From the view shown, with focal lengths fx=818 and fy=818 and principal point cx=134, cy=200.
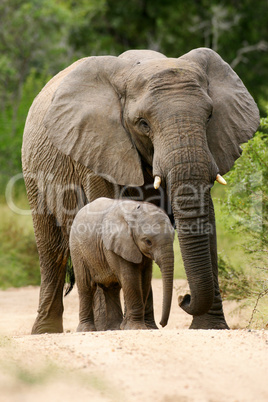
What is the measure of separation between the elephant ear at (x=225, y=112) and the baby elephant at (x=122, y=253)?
3.87ft

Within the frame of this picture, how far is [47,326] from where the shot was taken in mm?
8734

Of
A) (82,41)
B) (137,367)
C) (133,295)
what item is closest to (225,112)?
(133,295)

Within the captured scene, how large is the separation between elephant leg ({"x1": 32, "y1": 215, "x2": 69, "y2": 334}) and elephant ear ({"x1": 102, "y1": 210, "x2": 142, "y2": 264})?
227cm

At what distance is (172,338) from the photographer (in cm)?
539

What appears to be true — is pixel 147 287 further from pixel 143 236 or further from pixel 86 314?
pixel 86 314

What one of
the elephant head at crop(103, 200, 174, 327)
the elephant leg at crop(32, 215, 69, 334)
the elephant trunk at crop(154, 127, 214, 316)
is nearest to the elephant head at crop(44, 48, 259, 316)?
the elephant trunk at crop(154, 127, 214, 316)

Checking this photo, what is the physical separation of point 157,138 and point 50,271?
9.27 ft

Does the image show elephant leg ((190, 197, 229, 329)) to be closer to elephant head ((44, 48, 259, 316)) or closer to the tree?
elephant head ((44, 48, 259, 316))

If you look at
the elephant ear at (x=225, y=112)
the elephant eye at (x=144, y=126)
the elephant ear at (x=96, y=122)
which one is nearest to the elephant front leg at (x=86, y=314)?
the elephant ear at (x=96, y=122)

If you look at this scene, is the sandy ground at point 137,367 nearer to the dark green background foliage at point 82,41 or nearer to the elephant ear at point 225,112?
the elephant ear at point 225,112

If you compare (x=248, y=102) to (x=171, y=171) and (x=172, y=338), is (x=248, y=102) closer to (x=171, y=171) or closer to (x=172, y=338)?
(x=171, y=171)

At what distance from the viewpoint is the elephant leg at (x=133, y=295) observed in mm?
6324

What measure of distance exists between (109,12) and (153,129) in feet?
67.3

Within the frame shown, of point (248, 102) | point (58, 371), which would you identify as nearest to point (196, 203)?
point (248, 102)
